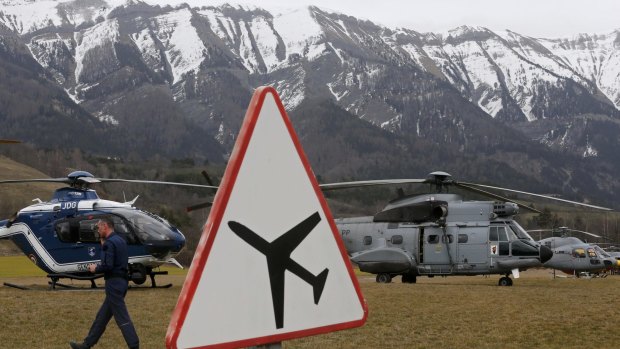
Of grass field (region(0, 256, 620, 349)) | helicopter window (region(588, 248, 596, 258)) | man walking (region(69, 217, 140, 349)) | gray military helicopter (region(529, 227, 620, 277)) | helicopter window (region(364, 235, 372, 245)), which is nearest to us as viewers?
man walking (region(69, 217, 140, 349))

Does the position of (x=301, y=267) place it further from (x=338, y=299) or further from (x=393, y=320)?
(x=393, y=320)

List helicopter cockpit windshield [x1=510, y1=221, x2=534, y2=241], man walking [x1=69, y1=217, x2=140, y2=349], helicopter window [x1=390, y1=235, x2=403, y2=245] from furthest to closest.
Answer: helicopter window [x1=390, y1=235, x2=403, y2=245] → helicopter cockpit windshield [x1=510, y1=221, x2=534, y2=241] → man walking [x1=69, y1=217, x2=140, y2=349]

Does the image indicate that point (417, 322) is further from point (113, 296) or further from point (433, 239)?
point (433, 239)

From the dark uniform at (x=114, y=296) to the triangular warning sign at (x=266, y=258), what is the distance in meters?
8.71

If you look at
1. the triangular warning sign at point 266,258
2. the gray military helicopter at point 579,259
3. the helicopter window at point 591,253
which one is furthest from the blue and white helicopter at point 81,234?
the helicopter window at point 591,253

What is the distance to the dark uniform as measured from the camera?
12648 millimetres

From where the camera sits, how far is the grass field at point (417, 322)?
49.9 ft

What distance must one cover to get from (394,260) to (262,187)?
31.8 metres

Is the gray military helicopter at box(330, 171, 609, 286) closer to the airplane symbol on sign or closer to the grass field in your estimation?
the grass field

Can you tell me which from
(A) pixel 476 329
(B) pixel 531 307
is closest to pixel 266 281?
(A) pixel 476 329

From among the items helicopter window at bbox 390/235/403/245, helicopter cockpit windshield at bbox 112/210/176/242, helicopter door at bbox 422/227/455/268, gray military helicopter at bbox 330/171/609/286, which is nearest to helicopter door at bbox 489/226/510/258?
gray military helicopter at bbox 330/171/609/286

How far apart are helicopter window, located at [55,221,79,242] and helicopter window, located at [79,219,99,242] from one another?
227 mm

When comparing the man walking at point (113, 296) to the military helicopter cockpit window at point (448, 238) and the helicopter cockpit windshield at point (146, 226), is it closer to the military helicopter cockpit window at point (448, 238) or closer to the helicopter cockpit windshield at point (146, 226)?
the helicopter cockpit windshield at point (146, 226)

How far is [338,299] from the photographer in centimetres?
453
